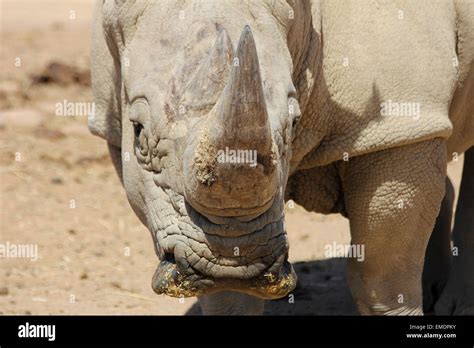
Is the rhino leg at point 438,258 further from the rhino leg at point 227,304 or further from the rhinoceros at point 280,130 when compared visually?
the rhino leg at point 227,304

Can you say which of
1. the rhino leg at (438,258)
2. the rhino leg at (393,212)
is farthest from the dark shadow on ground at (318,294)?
the rhino leg at (393,212)

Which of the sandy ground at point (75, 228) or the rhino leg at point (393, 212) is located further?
the sandy ground at point (75, 228)

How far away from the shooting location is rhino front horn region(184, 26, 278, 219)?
383 cm

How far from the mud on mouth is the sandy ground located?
8.39 feet

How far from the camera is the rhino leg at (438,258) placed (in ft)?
23.6

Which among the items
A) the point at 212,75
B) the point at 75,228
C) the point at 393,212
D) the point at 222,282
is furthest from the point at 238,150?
the point at 75,228

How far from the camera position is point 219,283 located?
4250mm

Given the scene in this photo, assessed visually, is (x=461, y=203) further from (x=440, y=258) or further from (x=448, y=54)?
(x=448, y=54)

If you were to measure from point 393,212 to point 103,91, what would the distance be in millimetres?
1454

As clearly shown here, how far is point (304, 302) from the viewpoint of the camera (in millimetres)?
7246

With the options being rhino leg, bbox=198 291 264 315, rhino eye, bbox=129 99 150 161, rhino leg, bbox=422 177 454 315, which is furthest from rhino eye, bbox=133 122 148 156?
rhino leg, bbox=422 177 454 315

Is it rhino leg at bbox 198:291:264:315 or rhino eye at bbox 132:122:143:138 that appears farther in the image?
rhino leg at bbox 198:291:264:315

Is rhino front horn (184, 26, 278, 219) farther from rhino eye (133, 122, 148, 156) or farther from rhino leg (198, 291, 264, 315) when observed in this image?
rhino leg (198, 291, 264, 315)
